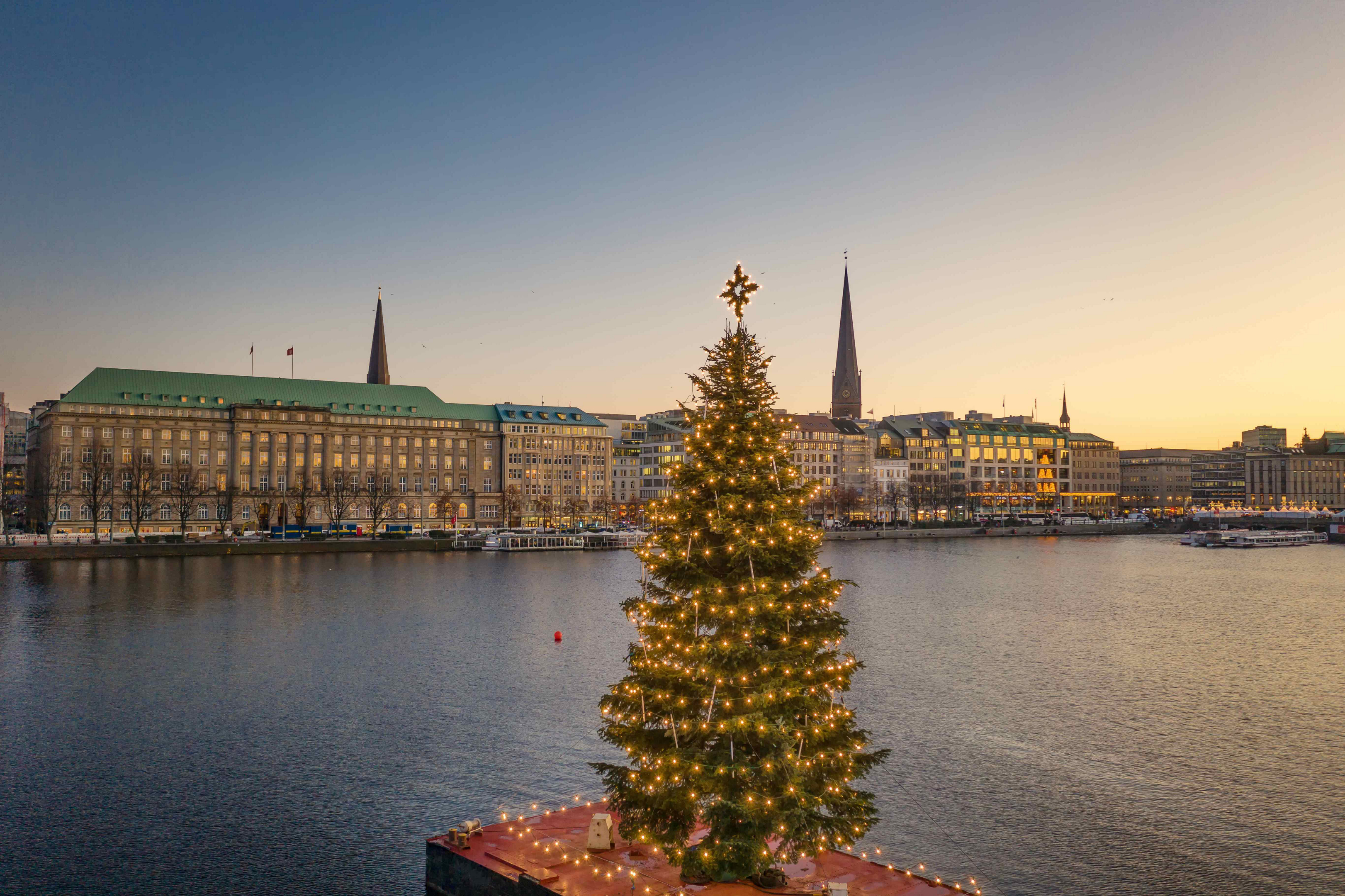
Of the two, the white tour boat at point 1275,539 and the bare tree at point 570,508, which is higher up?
the bare tree at point 570,508

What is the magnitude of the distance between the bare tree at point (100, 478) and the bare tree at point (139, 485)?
6.21 ft

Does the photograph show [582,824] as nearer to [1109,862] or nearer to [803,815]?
[803,815]

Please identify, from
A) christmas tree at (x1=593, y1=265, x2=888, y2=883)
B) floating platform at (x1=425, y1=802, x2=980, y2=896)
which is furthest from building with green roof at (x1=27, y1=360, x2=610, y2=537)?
christmas tree at (x1=593, y1=265, x2=888, y2=883)

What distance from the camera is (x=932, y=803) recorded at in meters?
24.0

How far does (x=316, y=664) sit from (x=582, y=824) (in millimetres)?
25963

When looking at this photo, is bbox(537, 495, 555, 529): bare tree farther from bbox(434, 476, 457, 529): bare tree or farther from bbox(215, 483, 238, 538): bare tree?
bbox(215, 483, 238, 538): bare tree

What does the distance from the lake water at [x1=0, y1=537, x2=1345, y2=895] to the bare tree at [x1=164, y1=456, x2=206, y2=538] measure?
2711 inches

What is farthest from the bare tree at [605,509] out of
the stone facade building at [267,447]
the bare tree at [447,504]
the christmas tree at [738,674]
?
the christmas tree at [738,674]

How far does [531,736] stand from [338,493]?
390 feet

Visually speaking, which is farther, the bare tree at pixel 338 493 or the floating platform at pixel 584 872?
the bare tree at pixel 338 493

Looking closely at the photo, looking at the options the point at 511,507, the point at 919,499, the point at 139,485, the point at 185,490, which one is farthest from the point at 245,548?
the point at 919,499

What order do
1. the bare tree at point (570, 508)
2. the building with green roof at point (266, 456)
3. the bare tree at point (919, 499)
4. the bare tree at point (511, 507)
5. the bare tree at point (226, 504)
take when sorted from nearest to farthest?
the building with green roof at point (266, 456), the bare tree at point (226, 504), the bare tree at point (511, 507), the bare tree at point (570, 508), the bare tree at point (919, 499)

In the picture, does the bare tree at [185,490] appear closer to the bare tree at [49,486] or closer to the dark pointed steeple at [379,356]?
the bare tree at [49,486]

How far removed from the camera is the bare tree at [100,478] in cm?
12644
